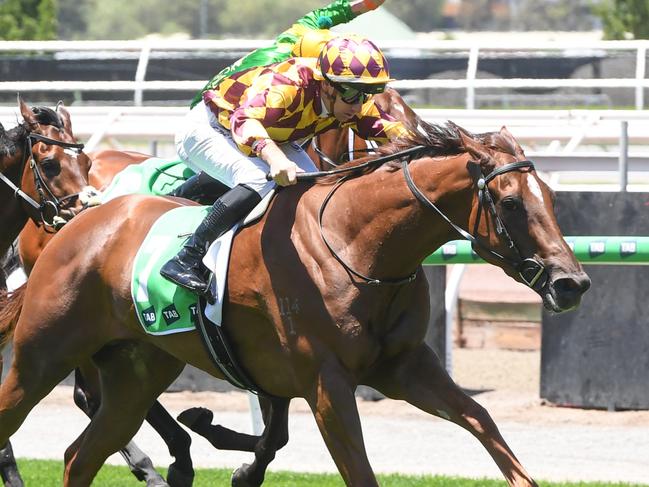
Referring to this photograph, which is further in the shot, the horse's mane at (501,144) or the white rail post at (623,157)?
the white rail post at (623,157)

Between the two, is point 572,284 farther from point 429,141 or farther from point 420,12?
point 420,12

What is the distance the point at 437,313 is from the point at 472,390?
2.53 feet

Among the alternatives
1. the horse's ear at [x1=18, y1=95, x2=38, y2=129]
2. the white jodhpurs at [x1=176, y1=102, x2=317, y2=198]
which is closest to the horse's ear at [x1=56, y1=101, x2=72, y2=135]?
the horse's ear at [x1=18, y1=95, x2=38, y2=129]

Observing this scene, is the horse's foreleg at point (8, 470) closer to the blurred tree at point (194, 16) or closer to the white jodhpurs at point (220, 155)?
the white jodhpurs at point (220, 155)

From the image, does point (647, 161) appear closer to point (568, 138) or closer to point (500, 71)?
point (568, 138)

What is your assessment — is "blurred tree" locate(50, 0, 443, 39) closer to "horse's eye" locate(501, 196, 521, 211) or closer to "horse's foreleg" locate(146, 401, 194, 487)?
"horse's foreleg" locate(146, 401, 194, 487)

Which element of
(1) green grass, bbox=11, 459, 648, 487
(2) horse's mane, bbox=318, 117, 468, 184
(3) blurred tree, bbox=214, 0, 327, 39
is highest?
(2) horse's mane, bbox=318, 117, 468, 184

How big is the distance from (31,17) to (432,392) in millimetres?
27700

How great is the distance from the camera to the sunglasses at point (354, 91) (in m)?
4.95

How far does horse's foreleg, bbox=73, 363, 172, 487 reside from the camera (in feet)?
21.0

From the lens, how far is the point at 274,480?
22.7 ft

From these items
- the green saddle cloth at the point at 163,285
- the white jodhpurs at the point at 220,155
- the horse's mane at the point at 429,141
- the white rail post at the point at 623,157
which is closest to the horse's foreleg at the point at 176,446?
the green saddle cloth at the point at 163,285

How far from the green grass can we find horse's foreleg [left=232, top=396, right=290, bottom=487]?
2.21 ft

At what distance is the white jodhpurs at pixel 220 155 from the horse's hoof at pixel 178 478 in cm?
143
